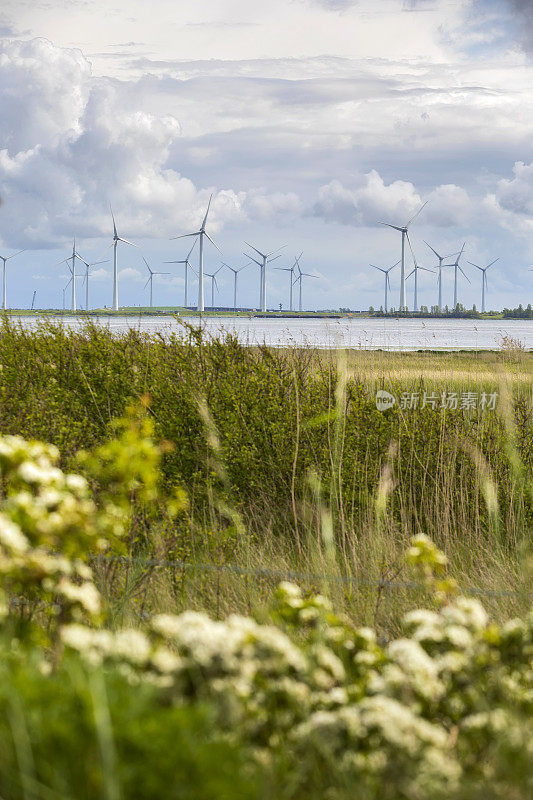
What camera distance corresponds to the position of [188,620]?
2660mm

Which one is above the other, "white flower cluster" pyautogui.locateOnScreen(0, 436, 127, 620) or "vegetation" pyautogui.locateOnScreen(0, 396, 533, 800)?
"white flower cluster" pyautogui.locateOnScreen(0, 436, 127, 620)

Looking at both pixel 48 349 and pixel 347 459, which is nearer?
pixel 347 459

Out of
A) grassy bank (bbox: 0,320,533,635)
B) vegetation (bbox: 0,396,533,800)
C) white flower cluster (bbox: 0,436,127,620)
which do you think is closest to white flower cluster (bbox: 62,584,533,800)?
vegetation (bbox: 0,396,533,800)

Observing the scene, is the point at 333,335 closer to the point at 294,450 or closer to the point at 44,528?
the point at 294,450

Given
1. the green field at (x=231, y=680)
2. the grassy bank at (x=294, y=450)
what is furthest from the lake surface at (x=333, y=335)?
the green field at (x=231, y=680)

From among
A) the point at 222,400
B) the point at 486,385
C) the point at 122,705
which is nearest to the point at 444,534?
the point at 222,400

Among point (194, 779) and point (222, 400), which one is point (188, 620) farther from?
point (222, 400)

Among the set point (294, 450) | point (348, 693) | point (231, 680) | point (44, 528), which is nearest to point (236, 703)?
point (231, 680)

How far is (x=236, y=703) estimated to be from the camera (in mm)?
2488

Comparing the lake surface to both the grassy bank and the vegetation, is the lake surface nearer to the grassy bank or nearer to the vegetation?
the grassy bank

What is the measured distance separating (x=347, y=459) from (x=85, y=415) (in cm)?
405

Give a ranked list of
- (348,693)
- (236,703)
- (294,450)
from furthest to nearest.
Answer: (294,450) → (348,693) → (236,703)

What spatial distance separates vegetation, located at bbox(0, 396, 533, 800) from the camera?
7.26ft

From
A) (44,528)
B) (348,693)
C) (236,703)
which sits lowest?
(348,693)
